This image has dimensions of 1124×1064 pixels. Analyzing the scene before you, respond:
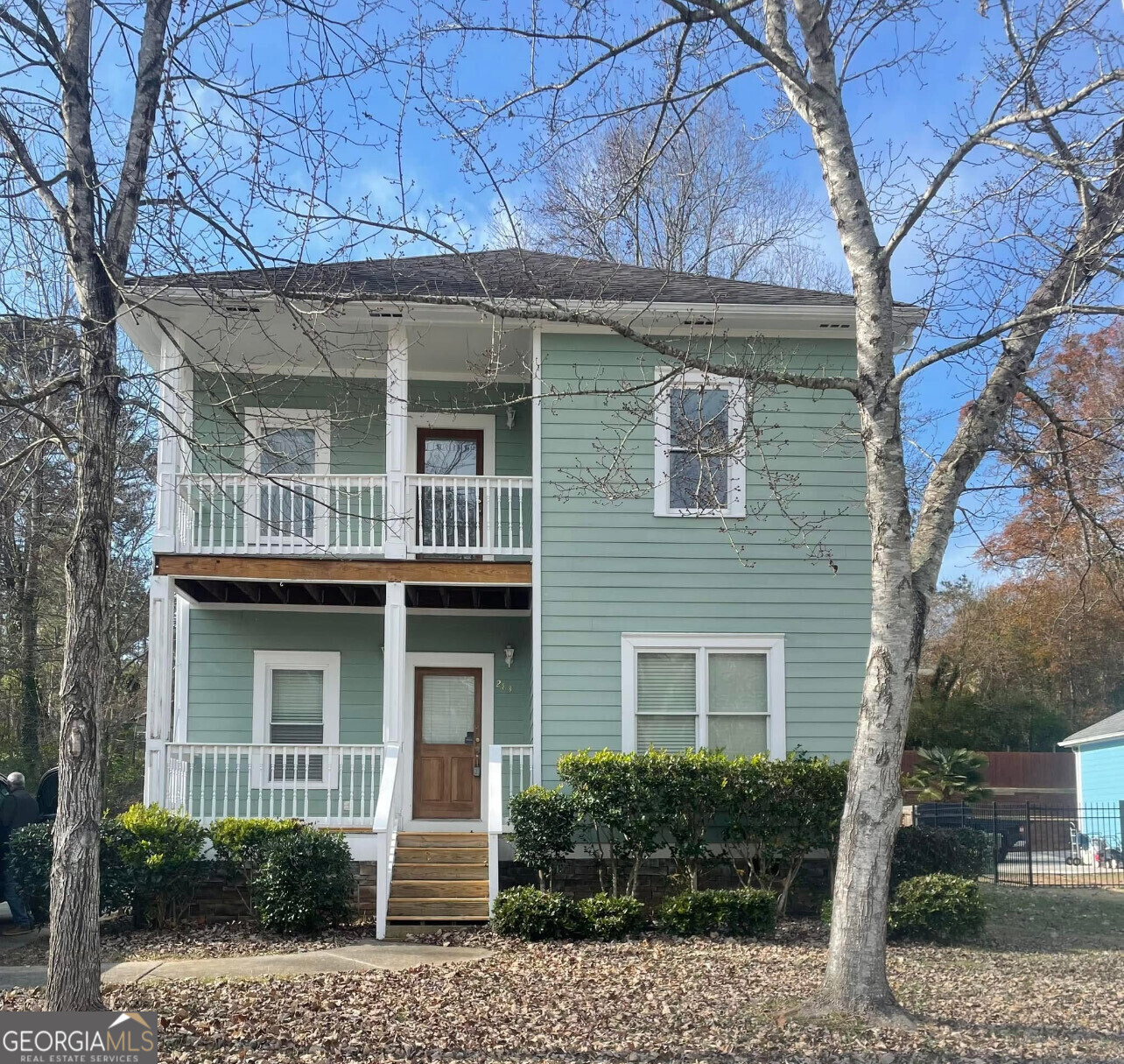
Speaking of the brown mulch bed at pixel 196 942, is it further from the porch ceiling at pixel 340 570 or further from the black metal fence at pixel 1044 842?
the black metal fence at pixel 1044 842

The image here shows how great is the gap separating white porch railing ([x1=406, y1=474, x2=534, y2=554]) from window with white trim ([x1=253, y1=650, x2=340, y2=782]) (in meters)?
2.19

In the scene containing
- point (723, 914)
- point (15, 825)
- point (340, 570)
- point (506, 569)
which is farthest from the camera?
point (506, 569)

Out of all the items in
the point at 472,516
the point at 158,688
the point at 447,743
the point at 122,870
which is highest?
the point at 472,516

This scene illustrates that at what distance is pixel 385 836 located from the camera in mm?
10859

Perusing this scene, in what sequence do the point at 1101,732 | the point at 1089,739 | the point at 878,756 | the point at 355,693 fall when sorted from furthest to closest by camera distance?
the point at 1089,739 < the point at 1101,732 < the point at 355,693 < the point at 878,756

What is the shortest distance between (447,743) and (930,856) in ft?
18.8

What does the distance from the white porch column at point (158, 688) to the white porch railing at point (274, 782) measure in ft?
0.39

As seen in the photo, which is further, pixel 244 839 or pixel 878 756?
pixel 244 839

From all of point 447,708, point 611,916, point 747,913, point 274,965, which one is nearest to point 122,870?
point 274,965

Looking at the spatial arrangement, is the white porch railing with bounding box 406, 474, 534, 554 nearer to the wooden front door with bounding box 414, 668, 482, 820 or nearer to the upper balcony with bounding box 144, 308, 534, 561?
the upper balcony with bounding box 144, 308, 534, 561

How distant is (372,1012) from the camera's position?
713 cm

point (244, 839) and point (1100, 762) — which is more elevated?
point (244, 839)

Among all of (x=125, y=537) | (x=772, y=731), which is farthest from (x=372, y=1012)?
(x=125, y=537)

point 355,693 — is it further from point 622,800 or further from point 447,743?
point 622,800
